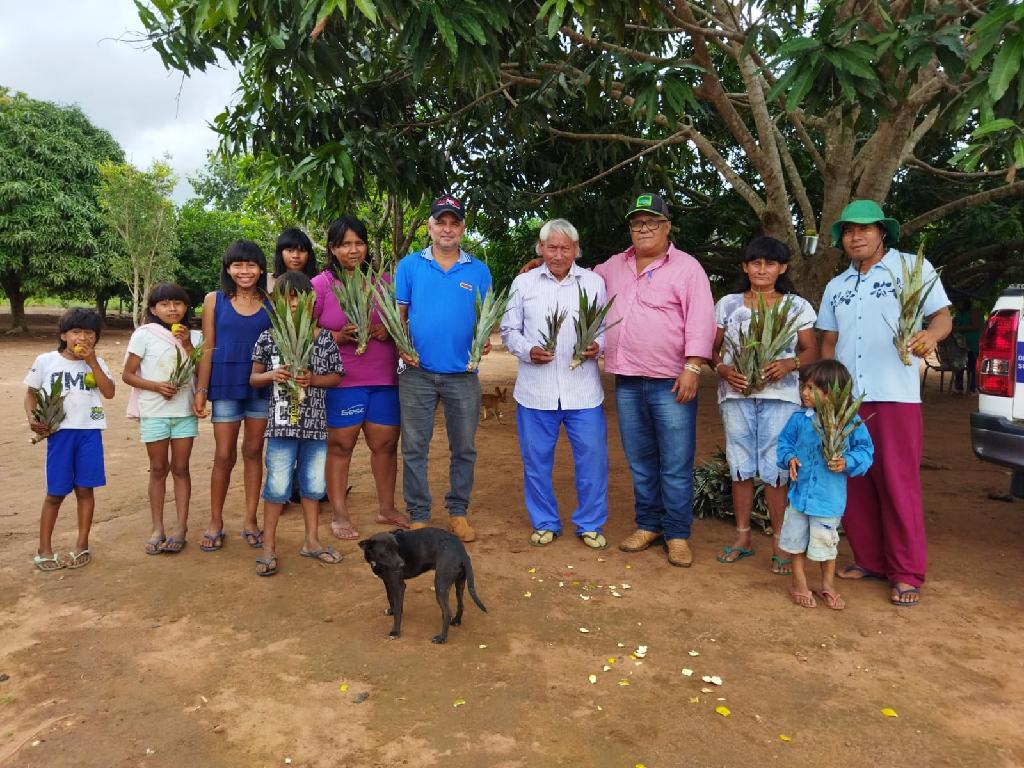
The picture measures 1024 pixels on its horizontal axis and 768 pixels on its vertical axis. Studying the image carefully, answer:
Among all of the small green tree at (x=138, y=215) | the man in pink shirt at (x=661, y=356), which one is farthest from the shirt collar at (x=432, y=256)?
the small green tree at (x=138, y=215)

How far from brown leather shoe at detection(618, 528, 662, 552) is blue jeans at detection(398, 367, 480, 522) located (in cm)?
105

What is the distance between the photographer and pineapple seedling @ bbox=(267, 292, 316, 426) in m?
3.91

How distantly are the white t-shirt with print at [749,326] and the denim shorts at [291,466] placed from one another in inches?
93.2

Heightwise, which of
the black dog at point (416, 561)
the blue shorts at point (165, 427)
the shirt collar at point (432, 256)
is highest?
the shirt collar at point (432, 256)

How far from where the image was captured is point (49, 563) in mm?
4086

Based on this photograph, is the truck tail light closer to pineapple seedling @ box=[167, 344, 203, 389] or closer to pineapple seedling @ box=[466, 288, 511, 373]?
pineapple seedling @ box=[466, 288, 511, 373]

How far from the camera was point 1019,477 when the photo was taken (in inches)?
148

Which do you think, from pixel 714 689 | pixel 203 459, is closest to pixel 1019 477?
pixel 714 689

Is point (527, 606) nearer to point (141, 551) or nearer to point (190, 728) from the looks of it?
point (190, 728)

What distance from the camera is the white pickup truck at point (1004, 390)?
3.64 m

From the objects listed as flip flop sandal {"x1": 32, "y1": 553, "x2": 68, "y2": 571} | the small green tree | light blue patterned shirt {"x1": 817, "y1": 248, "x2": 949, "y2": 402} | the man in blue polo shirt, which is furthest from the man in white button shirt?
the small green tree

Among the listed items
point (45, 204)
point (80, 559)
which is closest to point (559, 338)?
point (80, 559)

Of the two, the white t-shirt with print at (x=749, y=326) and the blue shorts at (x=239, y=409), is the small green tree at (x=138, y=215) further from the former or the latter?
the white t-shirt with print at (x=749, y=326)

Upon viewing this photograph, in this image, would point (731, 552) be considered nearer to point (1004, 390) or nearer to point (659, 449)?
point (659, 449)
